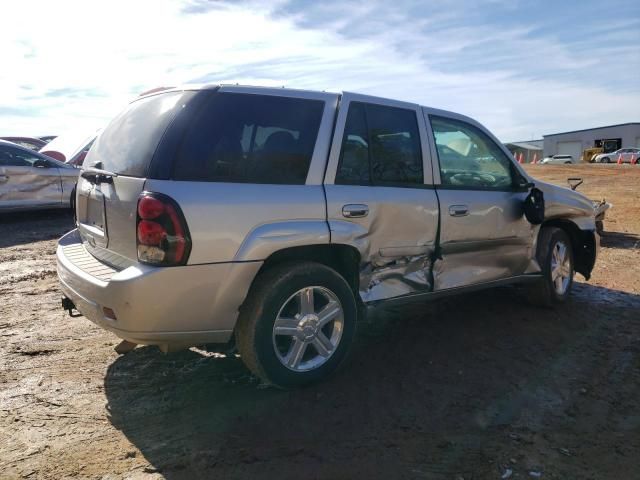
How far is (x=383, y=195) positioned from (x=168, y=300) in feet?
5.49

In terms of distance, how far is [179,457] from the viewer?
287 cm

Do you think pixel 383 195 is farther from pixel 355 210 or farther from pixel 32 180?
pixel 32 180

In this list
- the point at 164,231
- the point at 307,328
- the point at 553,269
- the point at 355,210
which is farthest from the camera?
the point at 553,269

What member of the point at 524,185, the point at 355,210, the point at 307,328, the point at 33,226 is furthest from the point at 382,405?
the point at 33,226

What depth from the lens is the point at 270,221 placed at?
3.34m

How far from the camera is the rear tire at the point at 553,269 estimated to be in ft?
17.5

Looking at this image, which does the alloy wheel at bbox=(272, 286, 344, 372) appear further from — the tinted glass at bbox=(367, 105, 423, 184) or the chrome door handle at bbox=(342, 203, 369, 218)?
the tinted glass at bbox=(367, 105, 423, 184)

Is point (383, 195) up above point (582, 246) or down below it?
above

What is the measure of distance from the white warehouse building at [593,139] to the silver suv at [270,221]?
69669mm

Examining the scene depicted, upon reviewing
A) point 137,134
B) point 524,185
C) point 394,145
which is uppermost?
point 137,134

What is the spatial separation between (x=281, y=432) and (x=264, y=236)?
3.66 ft

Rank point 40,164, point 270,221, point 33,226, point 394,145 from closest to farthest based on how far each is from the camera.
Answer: point 270,221 < point 394,145 < point 33,226 < point 40,164

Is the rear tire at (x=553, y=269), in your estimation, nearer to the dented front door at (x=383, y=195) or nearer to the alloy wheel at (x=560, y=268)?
→ the alloy wheel at (x=560, y=268)

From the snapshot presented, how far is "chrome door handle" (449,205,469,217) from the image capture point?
4375 mm
